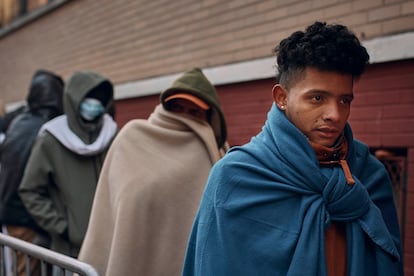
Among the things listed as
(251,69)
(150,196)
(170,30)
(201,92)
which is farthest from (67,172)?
(170,30)

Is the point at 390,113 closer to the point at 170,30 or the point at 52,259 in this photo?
the point at 52,259

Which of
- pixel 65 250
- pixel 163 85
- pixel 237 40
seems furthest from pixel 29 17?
pixel 65 250

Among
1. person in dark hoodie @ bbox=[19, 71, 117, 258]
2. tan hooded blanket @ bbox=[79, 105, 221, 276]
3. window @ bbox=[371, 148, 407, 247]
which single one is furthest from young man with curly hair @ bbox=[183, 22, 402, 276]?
person in dark hoodie @ bbox=[19, 71, 117, 258]

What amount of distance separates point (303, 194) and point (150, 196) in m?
1.24

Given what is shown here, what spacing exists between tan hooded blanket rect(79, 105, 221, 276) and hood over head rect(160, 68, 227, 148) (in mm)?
133

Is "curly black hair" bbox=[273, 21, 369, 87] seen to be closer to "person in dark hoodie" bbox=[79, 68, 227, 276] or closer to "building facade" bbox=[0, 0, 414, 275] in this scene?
"person in dark hoodie" bbox=[79, 68, 227, 276]

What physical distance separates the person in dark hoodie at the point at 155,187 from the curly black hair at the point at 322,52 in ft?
3.94

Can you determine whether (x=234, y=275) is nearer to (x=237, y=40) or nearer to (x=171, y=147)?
(x=171, y=147)

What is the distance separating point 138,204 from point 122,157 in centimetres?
30

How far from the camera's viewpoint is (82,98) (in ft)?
12.2

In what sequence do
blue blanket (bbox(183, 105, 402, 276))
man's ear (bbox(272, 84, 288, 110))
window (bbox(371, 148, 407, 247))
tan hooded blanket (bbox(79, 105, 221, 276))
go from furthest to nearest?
window (bbox(371, 148, 407, 247)), tan hooded blanket (bbox(79, 105, 221, 276)), man's ear (bbox(272, 84, 288, 110)), blue blanket (bbox(183, 105, 402, 276))

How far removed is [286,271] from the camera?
1.66 m

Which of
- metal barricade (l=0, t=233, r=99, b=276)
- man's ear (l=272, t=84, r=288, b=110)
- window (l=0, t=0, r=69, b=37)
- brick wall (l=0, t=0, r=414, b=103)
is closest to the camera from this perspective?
man's ear (l=272, t=84, r=288, b=110)

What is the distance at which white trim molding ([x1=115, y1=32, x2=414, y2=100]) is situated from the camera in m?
3.24
